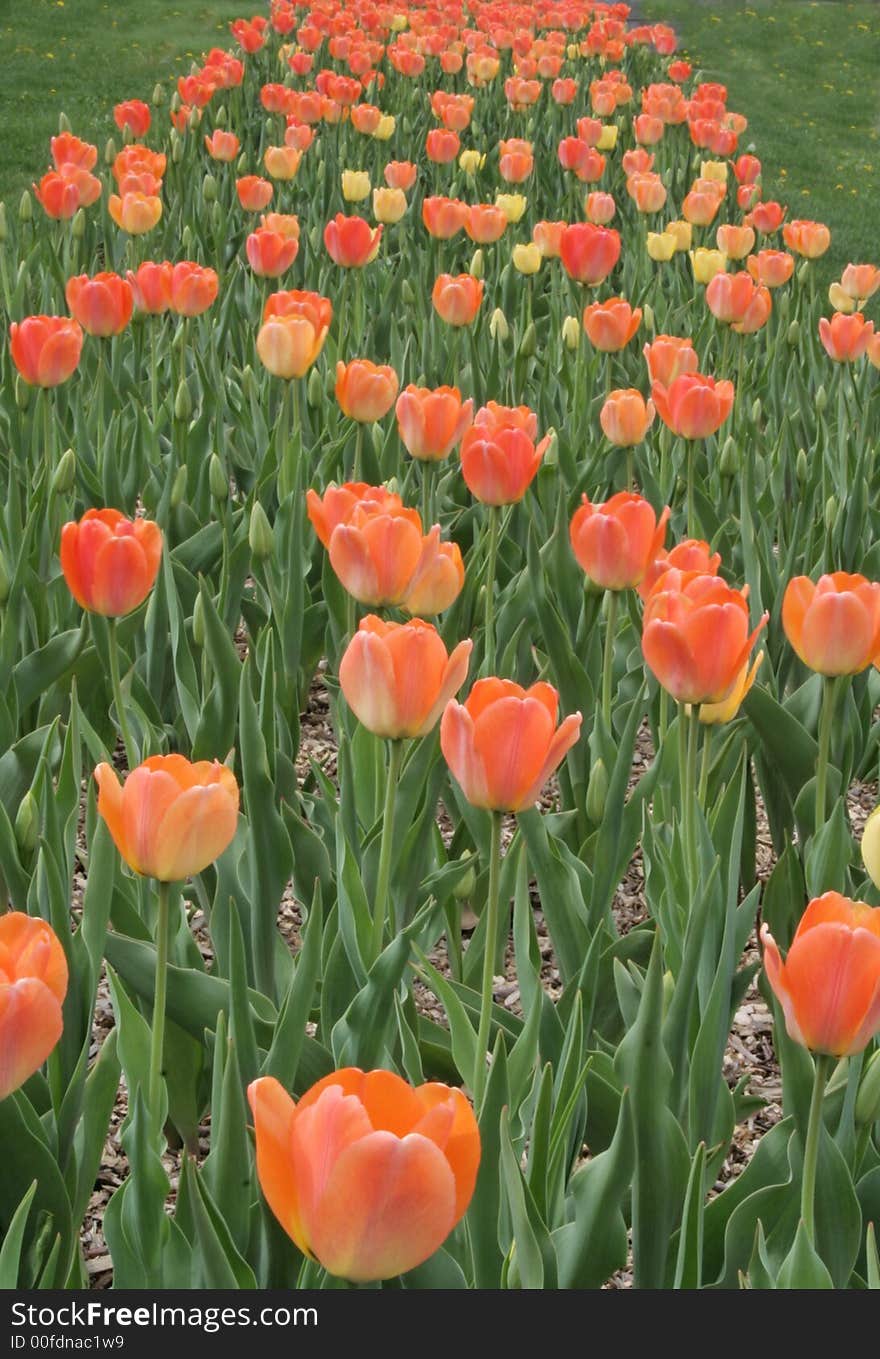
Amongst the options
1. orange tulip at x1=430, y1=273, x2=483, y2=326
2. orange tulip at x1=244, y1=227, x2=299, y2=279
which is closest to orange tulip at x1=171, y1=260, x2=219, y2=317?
orange tulip at x1=244, y1=227, x2=299, y2=279

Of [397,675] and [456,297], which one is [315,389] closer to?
[456,297]

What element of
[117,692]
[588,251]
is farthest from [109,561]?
[588,251]

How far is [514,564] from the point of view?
116 inches

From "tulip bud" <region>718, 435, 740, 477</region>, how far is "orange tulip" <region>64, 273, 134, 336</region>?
4.12ft

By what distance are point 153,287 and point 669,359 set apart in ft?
3.81

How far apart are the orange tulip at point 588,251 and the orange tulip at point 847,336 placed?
1.84ft

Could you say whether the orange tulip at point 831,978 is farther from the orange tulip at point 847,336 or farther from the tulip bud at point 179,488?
the orange tulip at point 847,336

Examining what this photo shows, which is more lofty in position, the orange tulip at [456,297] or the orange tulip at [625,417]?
the orange tulip at [456,297]

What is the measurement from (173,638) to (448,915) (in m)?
0.72

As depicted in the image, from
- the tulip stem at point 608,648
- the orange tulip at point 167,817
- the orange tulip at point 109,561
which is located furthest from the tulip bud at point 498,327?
the orange tulip at point 167,817

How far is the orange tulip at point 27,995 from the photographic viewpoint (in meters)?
1.03

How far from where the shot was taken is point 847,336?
→ 3.48m
